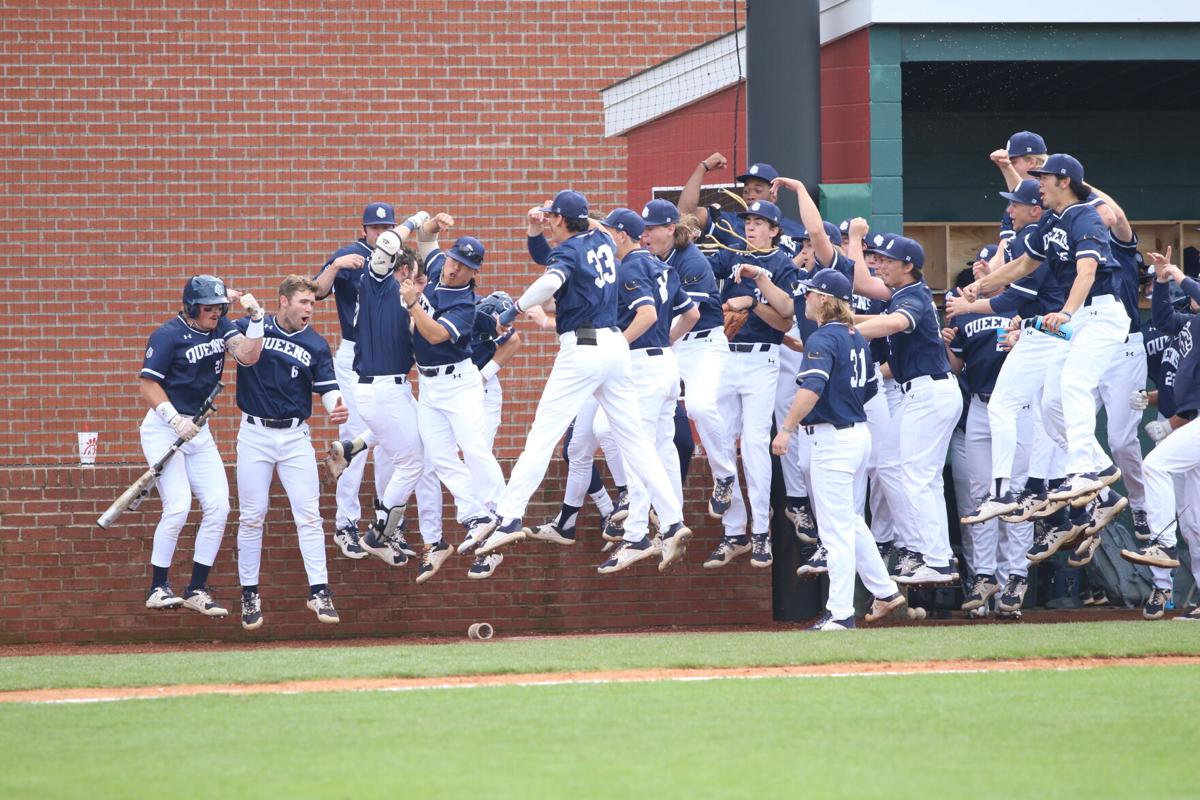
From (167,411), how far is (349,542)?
61.6 inches

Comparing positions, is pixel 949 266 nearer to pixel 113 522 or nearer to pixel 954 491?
pixel 954 491

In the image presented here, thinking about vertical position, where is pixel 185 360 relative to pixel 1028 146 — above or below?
below

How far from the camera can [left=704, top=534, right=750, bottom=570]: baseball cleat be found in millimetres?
10844

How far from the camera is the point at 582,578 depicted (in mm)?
11070

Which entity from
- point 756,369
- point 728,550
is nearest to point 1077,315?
point 756,369

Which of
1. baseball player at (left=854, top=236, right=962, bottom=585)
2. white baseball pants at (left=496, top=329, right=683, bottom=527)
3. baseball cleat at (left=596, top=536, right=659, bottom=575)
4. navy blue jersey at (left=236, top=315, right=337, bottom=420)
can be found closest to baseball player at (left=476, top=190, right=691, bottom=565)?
white baseball pants at (left=496, top=329, right=683, bottom=527)

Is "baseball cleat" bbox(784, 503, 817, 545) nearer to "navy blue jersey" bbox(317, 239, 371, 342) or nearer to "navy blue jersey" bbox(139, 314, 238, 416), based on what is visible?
"navy blue jersey" bbox(317, 239, 371, 342)

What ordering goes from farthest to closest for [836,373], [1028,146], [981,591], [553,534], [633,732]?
[981,591] < [553,534] < [1028,146] < [836,373] < [633,732]

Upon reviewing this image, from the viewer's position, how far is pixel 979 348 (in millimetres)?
10914

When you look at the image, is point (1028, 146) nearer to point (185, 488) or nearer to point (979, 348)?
point (979, 348)

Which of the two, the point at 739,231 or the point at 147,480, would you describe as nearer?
the point at 147,480

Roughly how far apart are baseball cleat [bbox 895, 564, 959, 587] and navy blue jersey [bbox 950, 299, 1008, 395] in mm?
1406

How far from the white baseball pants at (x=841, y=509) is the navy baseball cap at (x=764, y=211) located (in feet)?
5.30

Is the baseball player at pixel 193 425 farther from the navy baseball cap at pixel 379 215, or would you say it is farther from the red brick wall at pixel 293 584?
the navy baseball cap at pixel 379 215
